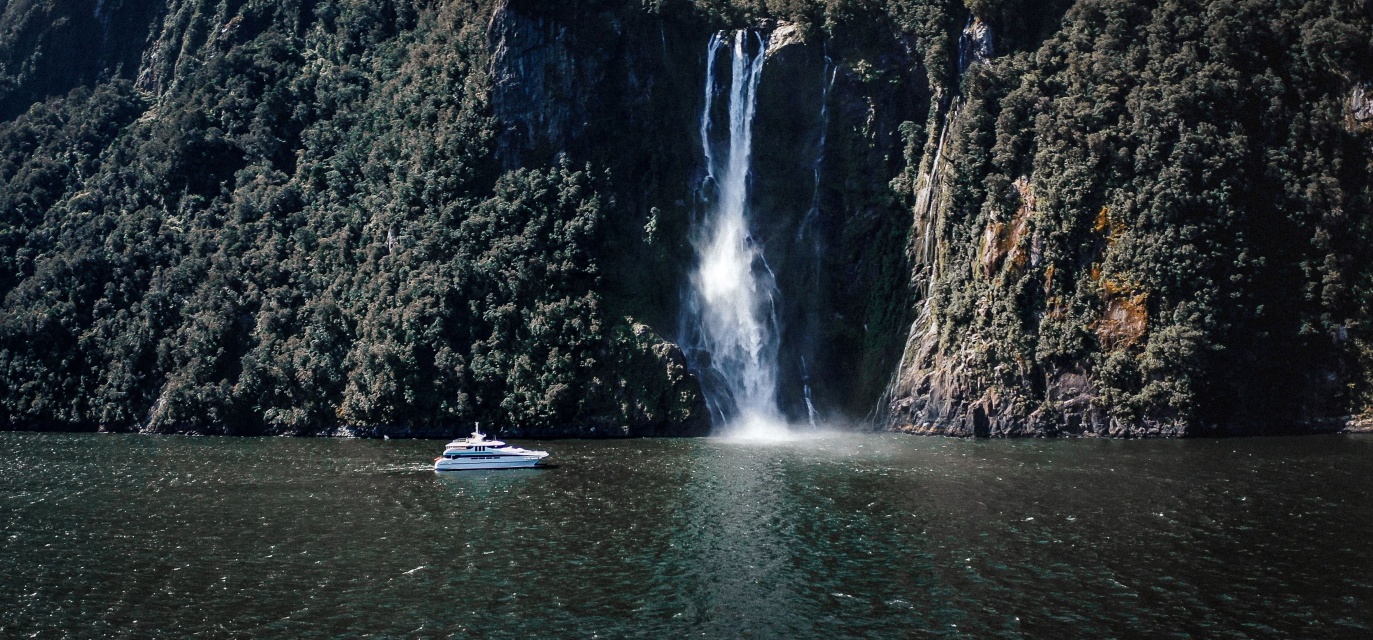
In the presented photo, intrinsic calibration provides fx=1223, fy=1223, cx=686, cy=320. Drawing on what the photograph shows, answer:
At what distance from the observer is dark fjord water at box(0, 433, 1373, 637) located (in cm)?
3828

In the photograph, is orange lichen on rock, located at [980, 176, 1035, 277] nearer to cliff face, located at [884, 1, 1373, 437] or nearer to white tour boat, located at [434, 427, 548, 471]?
cliff face, located at [884, 1, 1373, 437]

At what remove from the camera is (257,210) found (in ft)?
345

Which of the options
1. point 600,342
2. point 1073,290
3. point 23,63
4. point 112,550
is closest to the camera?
point 112,550

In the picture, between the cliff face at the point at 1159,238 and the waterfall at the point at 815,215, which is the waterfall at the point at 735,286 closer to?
the waterfall at the point at 815,215

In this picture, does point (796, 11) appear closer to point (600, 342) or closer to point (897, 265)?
point (897, 265)

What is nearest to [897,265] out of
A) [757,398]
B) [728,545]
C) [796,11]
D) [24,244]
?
[757,398]

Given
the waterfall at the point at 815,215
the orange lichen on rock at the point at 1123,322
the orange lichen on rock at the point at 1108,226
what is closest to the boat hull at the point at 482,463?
the waterfall at the point at 815,215

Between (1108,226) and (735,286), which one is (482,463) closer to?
(735,286)

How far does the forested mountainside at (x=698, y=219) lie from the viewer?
258ft

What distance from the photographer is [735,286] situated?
93625 millimetres

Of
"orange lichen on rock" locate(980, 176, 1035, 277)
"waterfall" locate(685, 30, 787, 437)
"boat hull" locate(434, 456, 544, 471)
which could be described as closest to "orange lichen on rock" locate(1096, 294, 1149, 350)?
"orange lichen on rock" locate(980, 176, 1035, 277)

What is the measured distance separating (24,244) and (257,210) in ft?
77.5

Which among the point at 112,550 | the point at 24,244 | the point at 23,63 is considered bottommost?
the point at 112,550

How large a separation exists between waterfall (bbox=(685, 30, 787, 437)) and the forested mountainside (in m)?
0.95
